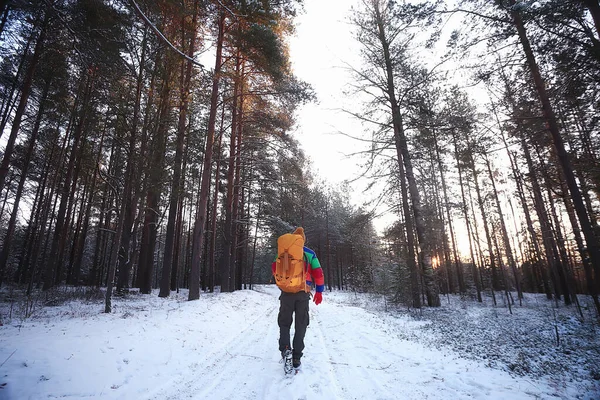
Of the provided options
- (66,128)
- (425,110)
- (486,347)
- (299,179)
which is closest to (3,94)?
(66,128)

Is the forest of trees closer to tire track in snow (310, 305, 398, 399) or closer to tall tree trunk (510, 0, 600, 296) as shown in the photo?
tall tree trunk (510, 0, 600, 296)

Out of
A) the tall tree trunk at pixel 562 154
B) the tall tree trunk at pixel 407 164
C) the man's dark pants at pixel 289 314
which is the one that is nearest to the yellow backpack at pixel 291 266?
the man's dark pants at pixel 289 314

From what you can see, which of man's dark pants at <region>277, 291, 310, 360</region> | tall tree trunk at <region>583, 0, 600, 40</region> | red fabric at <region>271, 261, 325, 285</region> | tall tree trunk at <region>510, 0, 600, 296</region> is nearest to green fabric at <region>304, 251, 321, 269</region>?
red fabric at <region>271, 261, 325, 285</region>

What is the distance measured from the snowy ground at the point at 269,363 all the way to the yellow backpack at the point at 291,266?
1.22 metres

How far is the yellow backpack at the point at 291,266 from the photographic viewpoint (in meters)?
4.01

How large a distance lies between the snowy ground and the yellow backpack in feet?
4.01

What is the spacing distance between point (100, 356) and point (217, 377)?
1773mm

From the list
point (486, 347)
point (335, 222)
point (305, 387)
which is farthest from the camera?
point (335, 222)

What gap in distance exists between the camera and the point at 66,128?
49.4ft

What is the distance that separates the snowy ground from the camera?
2.97 meters

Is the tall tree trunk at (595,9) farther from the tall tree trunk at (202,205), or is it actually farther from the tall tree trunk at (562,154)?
the tall tree trunk at (202,205)

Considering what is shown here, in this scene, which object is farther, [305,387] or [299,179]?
[299,179]

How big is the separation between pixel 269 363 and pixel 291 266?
5.31 ft

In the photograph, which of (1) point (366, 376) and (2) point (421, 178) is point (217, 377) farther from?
(2) point (421, 178)
